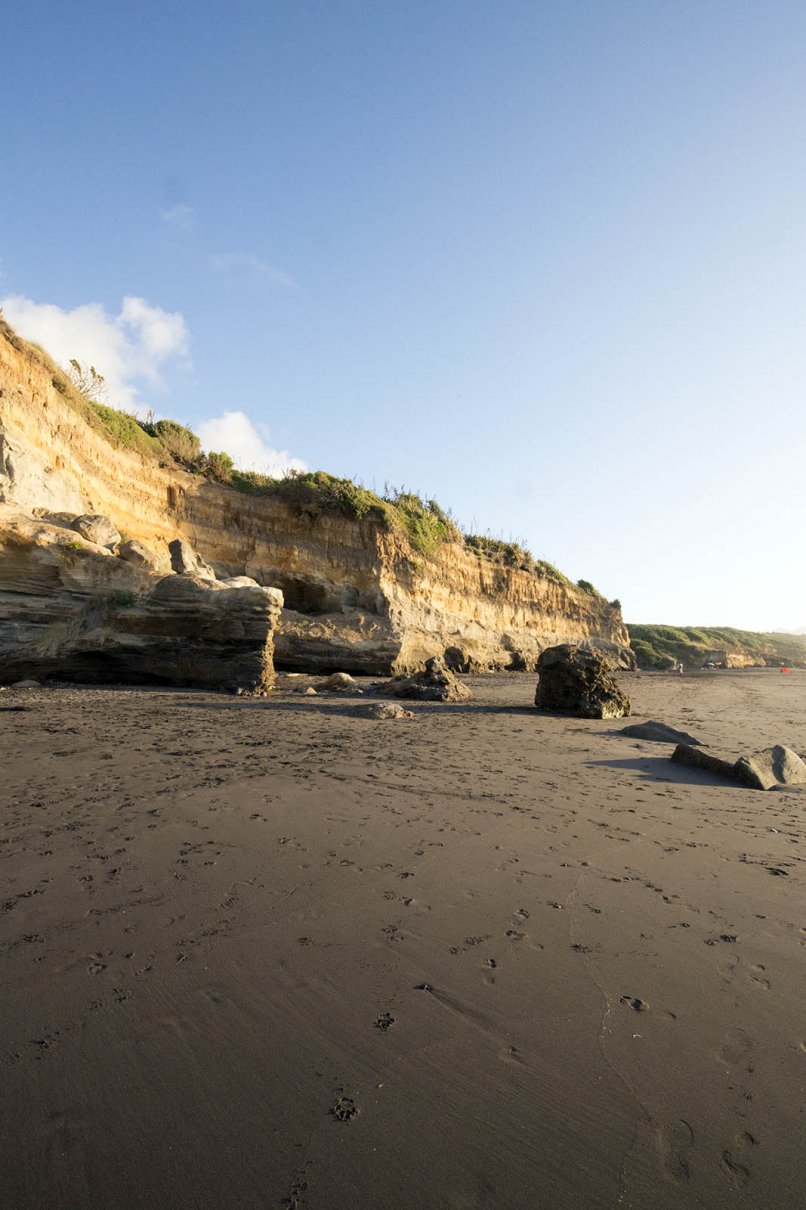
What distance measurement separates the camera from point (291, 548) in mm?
23891

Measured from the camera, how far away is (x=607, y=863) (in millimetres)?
3689

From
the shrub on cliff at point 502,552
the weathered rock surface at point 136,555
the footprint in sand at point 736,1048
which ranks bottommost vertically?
the footprint in sand at point 736,1048

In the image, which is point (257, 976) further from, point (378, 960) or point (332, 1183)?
point (332, 1183)

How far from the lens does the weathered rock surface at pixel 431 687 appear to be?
43.3 ft

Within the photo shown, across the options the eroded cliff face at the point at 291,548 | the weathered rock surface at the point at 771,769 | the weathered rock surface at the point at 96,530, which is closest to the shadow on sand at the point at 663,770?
the weathered rock surface at the point at 771,769

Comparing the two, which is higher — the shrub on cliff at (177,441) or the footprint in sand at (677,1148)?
the shrub on cliff at (177,441)

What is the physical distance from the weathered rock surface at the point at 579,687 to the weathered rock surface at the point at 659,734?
93.5 inches

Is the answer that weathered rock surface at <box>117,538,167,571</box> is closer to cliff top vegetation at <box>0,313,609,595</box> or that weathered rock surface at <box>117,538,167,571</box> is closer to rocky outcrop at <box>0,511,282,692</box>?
rocky outcrop at <box>0,511,282,692</box>

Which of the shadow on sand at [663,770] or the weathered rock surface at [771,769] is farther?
the shadow on sand at [663,770]

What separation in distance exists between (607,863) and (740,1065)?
5.79 ft

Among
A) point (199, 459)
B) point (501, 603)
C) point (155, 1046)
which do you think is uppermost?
point (199, 459)

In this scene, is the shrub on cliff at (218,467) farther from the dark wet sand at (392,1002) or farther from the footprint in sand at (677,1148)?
the footprint in sand at (677,1148)


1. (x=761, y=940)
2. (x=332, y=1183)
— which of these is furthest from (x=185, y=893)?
(x=761, y=940)

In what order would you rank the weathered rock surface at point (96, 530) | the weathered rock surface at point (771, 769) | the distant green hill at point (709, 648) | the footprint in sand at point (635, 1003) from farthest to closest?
1. the distant green hill at point (709, 648)
2. the weathered rock surface at point (96, 530)
3. the weathered rock surface at point (771, 769)
4. the footprint in sand at point (635, 1003)
